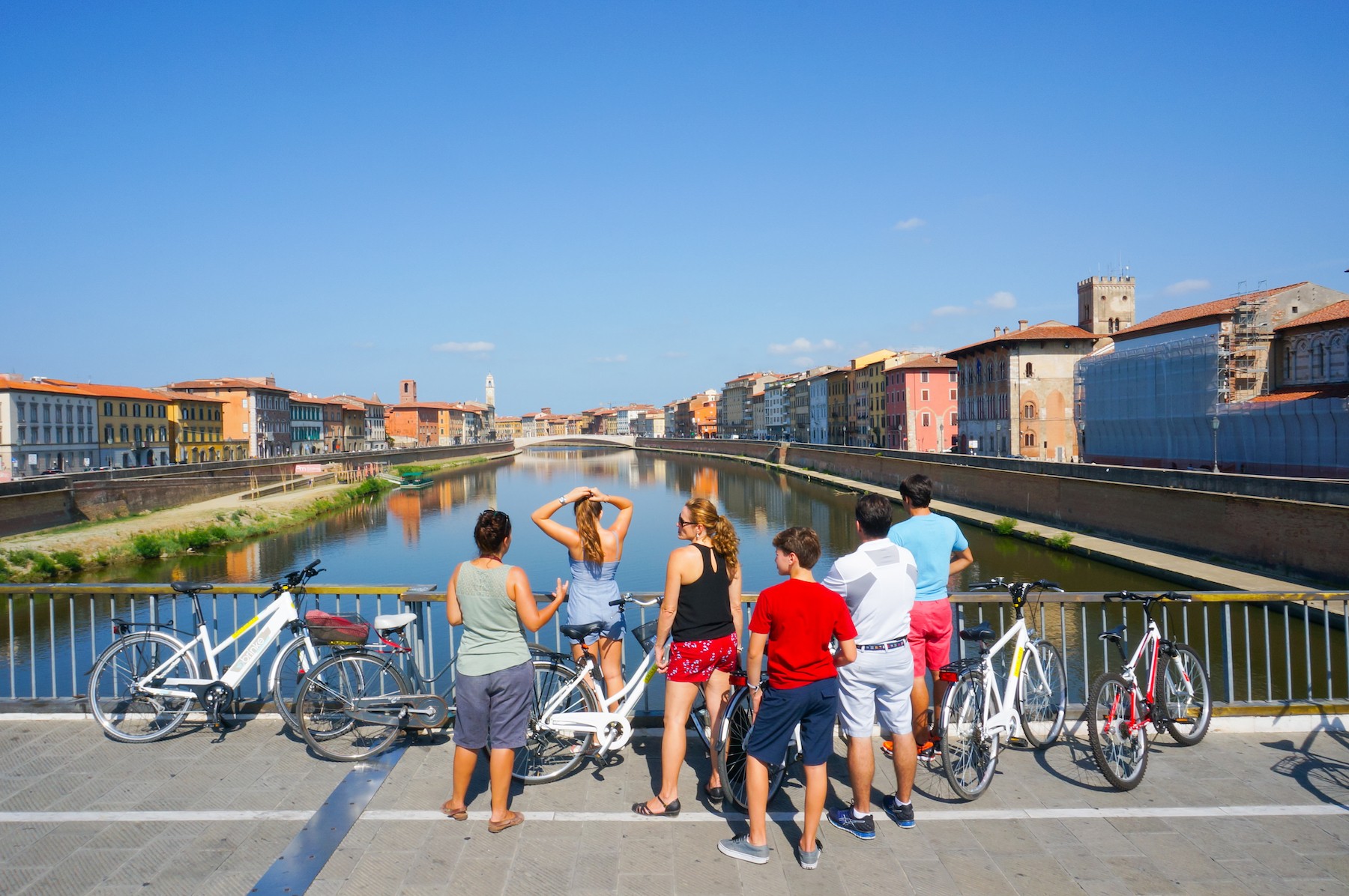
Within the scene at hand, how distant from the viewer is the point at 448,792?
4141 millimetres

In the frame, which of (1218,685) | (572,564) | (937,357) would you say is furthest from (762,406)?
(572,564)

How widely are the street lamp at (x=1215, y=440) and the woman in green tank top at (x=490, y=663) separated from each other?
31.4 meters

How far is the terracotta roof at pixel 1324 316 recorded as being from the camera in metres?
28.4

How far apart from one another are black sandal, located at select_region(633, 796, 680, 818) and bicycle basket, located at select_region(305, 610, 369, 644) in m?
1.79

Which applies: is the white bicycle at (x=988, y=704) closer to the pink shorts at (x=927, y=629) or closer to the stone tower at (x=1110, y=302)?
the pink shorts at (x=927, y=629)

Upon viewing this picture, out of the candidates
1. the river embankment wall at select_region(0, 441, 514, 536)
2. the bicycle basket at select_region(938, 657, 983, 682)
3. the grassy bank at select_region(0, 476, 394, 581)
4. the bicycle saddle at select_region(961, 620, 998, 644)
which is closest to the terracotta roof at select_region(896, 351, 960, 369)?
the grassy bank at select_region(0, 476, 394, 581)

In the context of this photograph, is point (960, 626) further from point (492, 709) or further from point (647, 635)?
point (492, 709)

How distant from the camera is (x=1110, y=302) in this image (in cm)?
6281

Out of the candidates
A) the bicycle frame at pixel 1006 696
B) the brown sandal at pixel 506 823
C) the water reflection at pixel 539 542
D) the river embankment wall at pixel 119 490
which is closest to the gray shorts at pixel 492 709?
the brown sandal at pixel 506 823

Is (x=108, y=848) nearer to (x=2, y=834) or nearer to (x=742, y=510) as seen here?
(x=2, y=834)

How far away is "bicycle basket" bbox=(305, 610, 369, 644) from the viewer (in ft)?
15.3

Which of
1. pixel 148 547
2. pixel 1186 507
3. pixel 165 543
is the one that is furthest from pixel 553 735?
pixel 165 543

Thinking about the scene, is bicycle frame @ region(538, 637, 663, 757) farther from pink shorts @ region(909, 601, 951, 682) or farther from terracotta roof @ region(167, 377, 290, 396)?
terracotta roof @ region(167, 377, 290, 396)

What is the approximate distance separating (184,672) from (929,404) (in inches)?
2560
